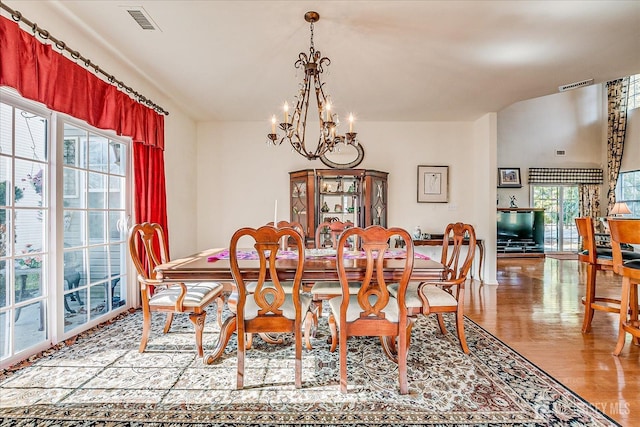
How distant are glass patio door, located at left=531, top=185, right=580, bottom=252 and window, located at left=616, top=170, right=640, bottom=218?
2.69 feet

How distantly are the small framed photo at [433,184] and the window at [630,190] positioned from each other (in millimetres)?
5386

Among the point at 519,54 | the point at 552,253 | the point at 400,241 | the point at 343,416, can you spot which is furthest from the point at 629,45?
the point at 552,253

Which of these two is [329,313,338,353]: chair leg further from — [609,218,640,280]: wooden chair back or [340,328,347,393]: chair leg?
[609,218,640,280]: wooden chair back

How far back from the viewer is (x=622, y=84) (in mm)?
7430

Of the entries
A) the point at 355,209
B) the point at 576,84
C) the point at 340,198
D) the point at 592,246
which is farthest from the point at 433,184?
the point at 592,246

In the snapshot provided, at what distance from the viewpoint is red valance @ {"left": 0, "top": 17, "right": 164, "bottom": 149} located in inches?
73.1

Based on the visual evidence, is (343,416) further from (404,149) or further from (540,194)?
(540,194)

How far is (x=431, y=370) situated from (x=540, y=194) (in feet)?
26.1

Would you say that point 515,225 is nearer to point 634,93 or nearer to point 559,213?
point 559,213

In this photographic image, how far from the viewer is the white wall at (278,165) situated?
16.8 feet

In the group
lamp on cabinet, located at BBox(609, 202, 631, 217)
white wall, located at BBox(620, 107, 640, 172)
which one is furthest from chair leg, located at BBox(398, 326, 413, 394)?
white wall, located at BBox(620, 107, 640, 172)

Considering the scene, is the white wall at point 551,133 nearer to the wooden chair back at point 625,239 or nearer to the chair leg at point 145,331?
the wooden chair back at point 625,239

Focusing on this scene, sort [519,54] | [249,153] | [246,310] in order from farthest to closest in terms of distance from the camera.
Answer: [249,153] → [519,54] → [246,310]

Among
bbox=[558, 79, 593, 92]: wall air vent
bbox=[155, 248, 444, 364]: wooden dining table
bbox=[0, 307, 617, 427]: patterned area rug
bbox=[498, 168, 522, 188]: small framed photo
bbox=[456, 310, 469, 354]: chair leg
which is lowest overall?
bbox=[0, 307, 617, 427]: patterned area rug
